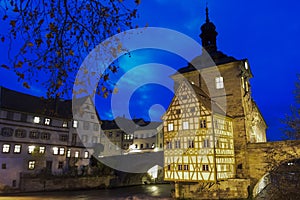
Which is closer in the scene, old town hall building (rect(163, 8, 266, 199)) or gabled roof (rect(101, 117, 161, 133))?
old town hall building (rect(163, 8, 266, 199))

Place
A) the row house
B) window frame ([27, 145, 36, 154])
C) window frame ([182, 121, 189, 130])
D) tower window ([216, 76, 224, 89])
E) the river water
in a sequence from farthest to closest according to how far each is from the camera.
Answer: window frame ([27, 145, 36, 154]) → the row house → tower window ([216, 76, 224, 89]) → the river water → window frame ([182, 121, 189, 130])

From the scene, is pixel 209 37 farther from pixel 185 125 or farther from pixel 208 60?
pixel 185 125

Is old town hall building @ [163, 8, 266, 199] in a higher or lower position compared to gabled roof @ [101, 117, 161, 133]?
lower

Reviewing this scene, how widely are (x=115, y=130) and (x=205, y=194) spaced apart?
3328 cm

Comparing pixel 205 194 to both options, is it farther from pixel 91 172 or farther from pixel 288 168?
pixel 91 172

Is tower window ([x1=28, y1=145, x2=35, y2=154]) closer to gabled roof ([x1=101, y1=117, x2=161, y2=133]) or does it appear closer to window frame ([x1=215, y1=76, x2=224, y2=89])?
window frame ([x1=215, y1=76, x2=224, y2=89])

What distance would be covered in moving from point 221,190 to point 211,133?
4.42 metres

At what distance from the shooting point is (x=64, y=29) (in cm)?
363

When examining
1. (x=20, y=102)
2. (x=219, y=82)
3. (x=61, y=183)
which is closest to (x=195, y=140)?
(x=219, y=82)

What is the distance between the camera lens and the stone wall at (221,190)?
58.7 ft

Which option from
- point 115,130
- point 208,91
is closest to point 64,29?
point 208,91

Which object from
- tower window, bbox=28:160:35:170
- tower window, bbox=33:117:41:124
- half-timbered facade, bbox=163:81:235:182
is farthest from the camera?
tower window, bbox=33:117:41:124

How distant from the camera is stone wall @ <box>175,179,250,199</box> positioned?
1791 centimetres

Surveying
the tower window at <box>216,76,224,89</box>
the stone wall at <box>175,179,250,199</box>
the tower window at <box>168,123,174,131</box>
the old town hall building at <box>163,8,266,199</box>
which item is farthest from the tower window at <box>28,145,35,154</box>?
the tower window at <box>216,76,224,89</box>
